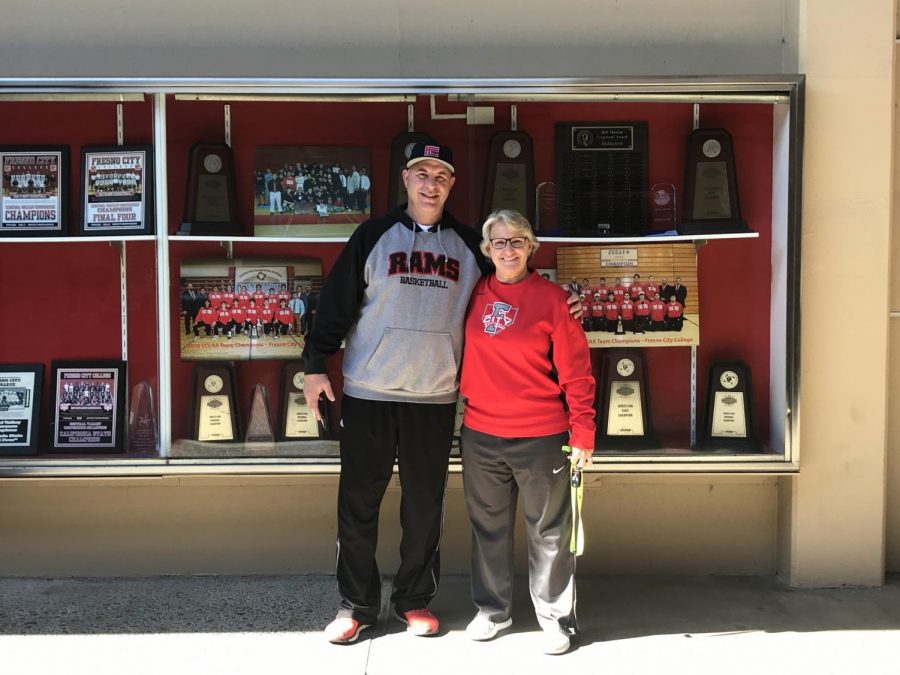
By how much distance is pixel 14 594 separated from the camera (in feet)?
13.8

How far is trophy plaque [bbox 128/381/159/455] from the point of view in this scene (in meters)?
4.30

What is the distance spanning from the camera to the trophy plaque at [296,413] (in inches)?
171

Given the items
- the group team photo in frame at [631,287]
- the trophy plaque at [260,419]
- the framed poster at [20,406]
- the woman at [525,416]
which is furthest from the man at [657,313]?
the framed poster at [20,406]

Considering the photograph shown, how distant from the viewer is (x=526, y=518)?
11.9 ft

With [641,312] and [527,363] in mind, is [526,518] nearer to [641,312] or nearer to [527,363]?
[527,363]

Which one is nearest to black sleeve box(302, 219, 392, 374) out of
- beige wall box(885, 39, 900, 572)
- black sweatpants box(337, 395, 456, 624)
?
black sweatpants box(337, 395, 456, 624)

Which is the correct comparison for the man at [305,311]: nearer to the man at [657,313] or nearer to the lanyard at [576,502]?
the lanyard at [576,502]

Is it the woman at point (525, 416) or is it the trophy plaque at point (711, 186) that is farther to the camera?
the trophy plaque at point (711, 186)

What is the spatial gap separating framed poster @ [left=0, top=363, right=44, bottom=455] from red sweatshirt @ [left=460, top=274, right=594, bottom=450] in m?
2.11

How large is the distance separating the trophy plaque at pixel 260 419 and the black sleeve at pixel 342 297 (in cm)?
81

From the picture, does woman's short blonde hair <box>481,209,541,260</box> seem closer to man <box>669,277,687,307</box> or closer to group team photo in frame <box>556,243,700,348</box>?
group team photo in frame <box>556,243,700,348</box>

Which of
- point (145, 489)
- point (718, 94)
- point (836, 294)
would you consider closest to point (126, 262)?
point (145, 489)

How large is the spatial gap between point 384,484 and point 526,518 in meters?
0.57

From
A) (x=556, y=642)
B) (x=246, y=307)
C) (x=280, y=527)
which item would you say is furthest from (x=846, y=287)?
(x=280, y=527)
